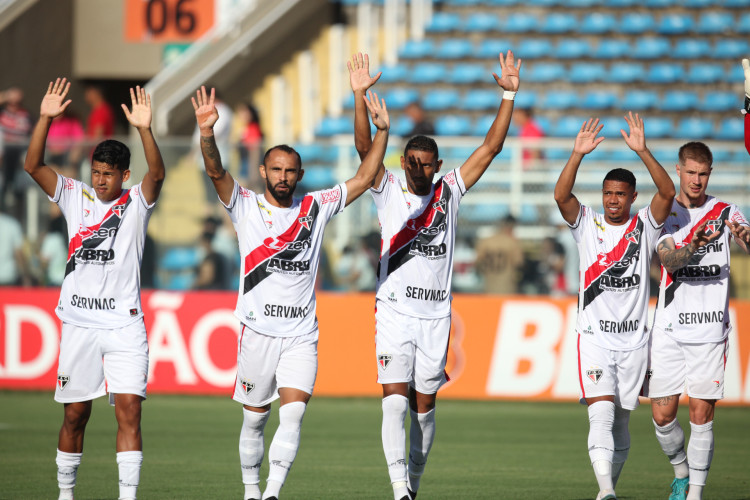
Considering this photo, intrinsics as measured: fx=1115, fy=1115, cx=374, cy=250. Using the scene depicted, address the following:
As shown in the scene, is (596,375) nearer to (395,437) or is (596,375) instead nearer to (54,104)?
(395,437)

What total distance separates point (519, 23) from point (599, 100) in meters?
2.53

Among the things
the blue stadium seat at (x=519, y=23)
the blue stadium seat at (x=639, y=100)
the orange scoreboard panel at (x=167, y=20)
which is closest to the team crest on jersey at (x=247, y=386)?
the blue stadium seat at (x=639, y=100)

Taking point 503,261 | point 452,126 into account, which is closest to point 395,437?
point 503,261

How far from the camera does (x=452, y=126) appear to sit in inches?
837

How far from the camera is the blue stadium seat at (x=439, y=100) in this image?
71.9 ft

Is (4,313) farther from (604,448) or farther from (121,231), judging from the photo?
(604,448)

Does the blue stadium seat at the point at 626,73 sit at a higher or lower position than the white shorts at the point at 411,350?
higher

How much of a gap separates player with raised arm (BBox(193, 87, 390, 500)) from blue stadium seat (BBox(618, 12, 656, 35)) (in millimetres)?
16815

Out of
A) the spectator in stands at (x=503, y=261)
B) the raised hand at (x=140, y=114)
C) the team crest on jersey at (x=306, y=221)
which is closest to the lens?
the raised hand at (x=140, y=114)

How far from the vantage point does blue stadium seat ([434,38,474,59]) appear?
74.9 feet

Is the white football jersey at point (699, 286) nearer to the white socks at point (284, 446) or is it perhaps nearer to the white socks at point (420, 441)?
the white socks at point (420, 441)

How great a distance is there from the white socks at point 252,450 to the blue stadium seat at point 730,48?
1758cm

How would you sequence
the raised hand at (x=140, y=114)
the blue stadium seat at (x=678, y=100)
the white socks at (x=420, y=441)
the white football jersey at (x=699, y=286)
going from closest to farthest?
the raised hand at (x=140, y=114)
the white socks at (x=420, y=441)
the white football jersey at (x=699, y=286)
the blue stadium seat at (x=678, y=100)

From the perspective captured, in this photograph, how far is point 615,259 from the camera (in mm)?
8148
